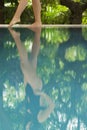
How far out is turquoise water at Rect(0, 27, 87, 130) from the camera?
1.31 meters

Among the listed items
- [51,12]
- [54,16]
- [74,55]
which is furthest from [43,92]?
[51,12]

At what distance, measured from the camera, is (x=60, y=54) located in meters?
3.05

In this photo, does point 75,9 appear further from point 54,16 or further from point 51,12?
point 51,12

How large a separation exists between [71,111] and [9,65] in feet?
3.29

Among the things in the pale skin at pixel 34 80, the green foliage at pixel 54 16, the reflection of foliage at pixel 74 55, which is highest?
the pale skin at pixel 34 80

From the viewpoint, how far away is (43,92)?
1.74 m

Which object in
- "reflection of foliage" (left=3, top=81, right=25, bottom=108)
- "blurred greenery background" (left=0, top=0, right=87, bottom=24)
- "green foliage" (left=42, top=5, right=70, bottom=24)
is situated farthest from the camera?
"green foliage" (left=42, top=5, right=70, bottom=24)

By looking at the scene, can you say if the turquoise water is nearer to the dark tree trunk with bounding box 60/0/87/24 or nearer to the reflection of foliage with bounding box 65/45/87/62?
the reflection of foliage with bounding box 65/45/87/62

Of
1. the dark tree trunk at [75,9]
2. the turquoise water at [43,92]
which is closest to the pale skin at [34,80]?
the turquoise water at [43,92]

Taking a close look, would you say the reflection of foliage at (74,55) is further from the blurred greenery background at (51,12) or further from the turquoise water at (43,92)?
the blurred greenery background at (51,12)

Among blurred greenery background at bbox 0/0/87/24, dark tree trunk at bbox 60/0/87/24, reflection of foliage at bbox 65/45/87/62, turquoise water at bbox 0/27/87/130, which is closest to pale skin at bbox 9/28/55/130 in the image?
turquoise water at bbox 0/27/87/130

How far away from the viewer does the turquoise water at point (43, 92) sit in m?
1.31

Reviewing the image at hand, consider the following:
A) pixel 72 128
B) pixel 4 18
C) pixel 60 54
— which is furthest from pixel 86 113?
pixel 4 18

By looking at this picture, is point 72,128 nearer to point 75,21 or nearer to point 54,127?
point 54,127
